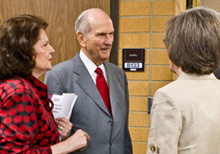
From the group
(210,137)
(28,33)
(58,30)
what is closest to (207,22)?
(210,137)

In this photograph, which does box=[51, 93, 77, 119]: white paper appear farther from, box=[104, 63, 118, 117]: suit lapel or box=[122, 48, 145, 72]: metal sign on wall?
box=[122, 48, 145, 72]: metal sign on wall

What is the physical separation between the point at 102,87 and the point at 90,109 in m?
0.18

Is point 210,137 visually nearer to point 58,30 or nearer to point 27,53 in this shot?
point 27,53

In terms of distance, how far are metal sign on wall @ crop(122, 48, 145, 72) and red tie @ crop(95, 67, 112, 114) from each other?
526 mm

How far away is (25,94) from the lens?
1039 millimetres

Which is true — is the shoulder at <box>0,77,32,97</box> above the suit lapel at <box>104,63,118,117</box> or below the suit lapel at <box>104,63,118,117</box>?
above

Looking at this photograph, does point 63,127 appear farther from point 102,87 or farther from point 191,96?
point 191,96

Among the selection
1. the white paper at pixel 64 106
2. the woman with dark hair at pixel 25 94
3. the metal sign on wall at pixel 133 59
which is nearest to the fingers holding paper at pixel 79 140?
the woman with dark hair at pixel 25 94

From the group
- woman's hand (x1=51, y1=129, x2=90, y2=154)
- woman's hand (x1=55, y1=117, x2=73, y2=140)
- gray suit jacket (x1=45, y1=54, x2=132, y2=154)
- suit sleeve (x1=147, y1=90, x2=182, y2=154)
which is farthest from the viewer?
gray suit jacket (x1=45, y1=54, x2=132, y2=154)

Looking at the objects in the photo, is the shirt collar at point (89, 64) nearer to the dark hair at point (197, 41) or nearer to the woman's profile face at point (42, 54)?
the woman's profile face at point (42, 54)

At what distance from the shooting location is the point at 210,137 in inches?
38.0

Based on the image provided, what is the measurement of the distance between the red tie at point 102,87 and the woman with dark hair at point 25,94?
38cm

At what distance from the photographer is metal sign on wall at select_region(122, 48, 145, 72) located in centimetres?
215

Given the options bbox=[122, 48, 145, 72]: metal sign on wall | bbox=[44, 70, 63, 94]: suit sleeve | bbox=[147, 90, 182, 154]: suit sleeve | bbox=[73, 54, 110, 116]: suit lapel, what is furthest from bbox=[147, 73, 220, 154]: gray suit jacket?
bbox=[122, 48, 145, 72]: metal sign on wall
